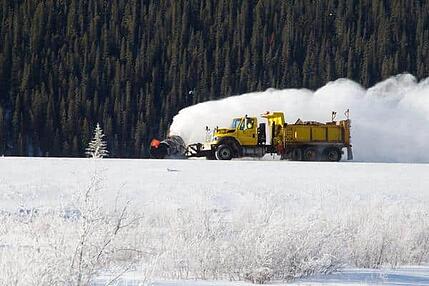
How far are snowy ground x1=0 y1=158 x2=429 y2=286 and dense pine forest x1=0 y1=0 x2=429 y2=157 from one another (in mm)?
40601

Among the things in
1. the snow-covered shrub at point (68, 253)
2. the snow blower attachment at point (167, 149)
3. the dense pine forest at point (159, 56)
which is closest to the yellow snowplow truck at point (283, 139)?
the snow blower attachment at point (167, 149)

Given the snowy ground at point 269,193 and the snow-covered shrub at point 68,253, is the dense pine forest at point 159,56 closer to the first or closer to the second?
the snowy ground at point 269,193

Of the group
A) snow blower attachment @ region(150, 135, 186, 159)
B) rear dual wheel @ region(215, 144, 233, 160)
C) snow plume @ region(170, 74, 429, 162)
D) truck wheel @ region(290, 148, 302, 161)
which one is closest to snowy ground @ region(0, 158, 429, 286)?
rear dual wheel @ region(215, 144, 233, 160)

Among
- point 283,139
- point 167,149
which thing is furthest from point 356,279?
point 167,149

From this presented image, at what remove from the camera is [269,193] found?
14.3 m

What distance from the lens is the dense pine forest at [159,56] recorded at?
205ft

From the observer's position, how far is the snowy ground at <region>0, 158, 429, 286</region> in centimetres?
957

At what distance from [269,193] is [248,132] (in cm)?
1381

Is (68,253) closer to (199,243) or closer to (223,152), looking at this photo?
(199,243)

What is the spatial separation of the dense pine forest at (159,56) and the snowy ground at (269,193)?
40.6 m

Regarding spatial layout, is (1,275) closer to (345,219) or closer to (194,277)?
(194,277)

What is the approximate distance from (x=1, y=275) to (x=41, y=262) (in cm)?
31

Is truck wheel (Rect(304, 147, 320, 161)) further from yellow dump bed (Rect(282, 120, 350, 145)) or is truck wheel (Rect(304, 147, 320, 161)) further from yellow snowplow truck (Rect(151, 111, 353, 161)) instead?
yellow dump bed (Rect(282, 120, 350, 145))

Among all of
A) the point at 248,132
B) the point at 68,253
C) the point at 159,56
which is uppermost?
the point at 159,56
